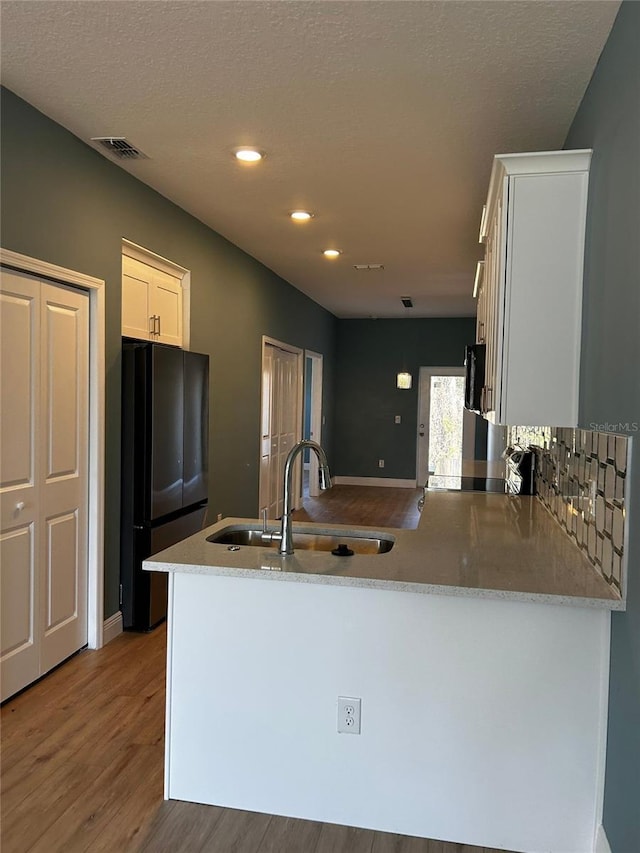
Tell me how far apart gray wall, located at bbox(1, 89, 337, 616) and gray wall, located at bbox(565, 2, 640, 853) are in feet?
7.61

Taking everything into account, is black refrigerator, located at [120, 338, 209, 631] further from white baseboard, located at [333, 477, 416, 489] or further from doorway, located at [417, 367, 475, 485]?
doorway, located at [417, 367, 475, 485]

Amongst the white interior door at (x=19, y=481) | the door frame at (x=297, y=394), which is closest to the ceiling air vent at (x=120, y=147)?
the white interior door at (x=19, y=481)

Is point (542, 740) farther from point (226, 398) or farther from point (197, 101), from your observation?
point (226, 398)

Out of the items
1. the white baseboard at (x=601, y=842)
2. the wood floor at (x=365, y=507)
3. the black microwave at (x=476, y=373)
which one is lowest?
the wood floor at (x=365, y=507)

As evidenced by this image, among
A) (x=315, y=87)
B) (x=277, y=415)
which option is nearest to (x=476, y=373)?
(x=315, y=87)

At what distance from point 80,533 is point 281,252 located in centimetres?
315

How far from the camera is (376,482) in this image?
995 centimetres

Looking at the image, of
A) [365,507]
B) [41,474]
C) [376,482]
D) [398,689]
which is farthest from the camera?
[376,482]

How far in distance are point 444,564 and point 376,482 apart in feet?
25.8

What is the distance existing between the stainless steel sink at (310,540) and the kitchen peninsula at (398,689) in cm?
36

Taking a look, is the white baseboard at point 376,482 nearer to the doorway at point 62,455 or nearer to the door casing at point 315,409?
the door casing at point 315,409

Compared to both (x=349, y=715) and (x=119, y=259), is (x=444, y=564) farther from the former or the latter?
(x=119, y=259)

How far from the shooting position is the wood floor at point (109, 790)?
1.94m

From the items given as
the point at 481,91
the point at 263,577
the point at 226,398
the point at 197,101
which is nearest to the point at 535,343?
the point at 481,91
